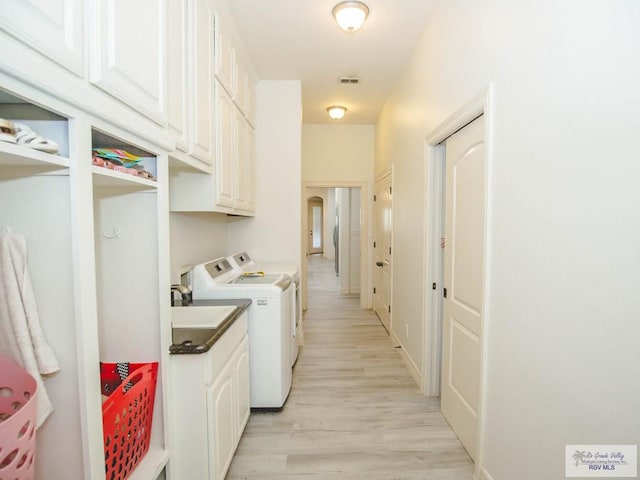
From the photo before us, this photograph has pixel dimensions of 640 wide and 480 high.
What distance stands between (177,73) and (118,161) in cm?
70

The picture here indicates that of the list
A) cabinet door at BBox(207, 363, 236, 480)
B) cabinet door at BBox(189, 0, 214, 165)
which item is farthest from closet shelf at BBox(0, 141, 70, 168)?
cabinet door at BBox(207, 363, 236, 480)

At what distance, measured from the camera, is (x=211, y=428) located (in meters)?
1.48

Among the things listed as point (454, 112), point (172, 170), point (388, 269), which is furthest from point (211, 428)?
point (388, 269)

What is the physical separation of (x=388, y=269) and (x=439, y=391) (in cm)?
188

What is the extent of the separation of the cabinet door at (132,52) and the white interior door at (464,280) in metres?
1.59

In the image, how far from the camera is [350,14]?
2.25 meters

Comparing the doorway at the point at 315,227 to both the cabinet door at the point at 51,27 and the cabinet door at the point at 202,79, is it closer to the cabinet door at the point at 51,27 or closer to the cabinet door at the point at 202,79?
the cabinet door at the point at 202,79

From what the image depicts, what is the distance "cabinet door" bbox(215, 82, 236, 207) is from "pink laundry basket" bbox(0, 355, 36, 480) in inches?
58.7

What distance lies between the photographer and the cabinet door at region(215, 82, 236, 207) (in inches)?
85.8

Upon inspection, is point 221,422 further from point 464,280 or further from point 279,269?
point 279,269

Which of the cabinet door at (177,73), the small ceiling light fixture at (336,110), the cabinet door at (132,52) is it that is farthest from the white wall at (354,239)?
the cabinet door at (132,52)

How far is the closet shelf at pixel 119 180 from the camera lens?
97 cm

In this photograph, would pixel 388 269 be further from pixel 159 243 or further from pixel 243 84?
pixel 159 243

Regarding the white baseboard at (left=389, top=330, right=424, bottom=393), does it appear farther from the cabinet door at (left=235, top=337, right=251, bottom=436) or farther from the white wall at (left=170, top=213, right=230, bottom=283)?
the white wall at (left=170, top=213, right=230, bottom=283)
